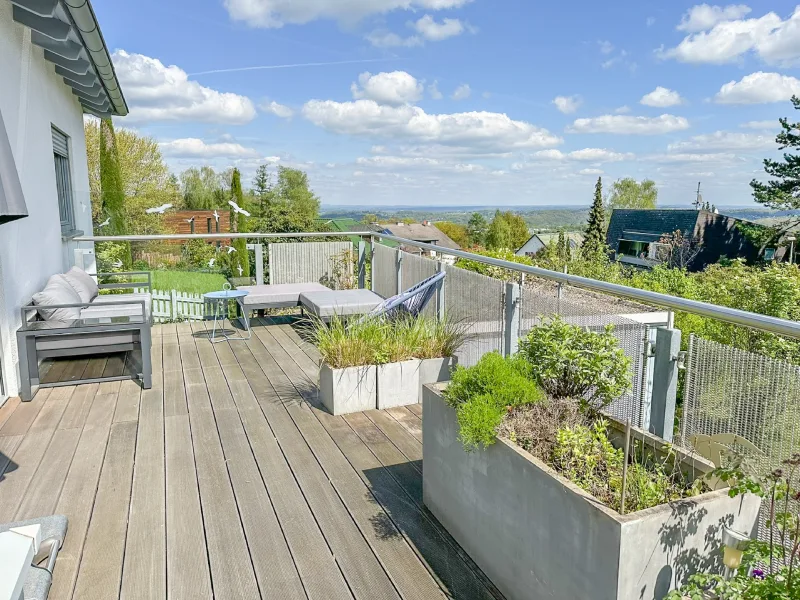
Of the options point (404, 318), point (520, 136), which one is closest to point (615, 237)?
point (520, 136)

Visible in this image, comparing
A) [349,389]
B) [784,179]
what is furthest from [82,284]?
[784,179]

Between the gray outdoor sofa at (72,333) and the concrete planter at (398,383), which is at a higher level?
the gray outdoor sofa at (72,333)

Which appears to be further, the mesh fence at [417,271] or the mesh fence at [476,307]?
the mesh fence at [417,271]

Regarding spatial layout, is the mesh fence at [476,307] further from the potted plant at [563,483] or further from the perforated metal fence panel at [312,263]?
the perforated metal fence panel at [312,263]

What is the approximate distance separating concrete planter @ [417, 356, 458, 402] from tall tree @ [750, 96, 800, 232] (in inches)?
1211

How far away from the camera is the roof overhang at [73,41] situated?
420cm

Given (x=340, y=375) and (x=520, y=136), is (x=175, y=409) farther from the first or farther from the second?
(x=520, y=136)

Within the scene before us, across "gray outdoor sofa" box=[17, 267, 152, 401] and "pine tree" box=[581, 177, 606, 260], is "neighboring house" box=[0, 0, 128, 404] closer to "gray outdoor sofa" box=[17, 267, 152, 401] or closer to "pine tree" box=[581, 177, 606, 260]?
"gray outdoor sofa" box=[17, 267, 152, 401]

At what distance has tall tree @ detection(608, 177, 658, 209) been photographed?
67.3 metres

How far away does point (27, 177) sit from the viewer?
478 centimetres

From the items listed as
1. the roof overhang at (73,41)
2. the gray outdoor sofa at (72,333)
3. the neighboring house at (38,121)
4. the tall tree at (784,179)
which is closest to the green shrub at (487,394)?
the neighboring house at (38,121)

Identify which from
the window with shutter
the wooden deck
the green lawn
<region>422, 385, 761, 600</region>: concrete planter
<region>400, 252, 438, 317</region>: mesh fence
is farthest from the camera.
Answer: the green lawn

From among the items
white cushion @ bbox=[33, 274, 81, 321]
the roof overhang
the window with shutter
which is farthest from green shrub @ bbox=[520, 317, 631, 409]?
the window with shutter

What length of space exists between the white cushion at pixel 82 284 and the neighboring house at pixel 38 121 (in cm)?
17
